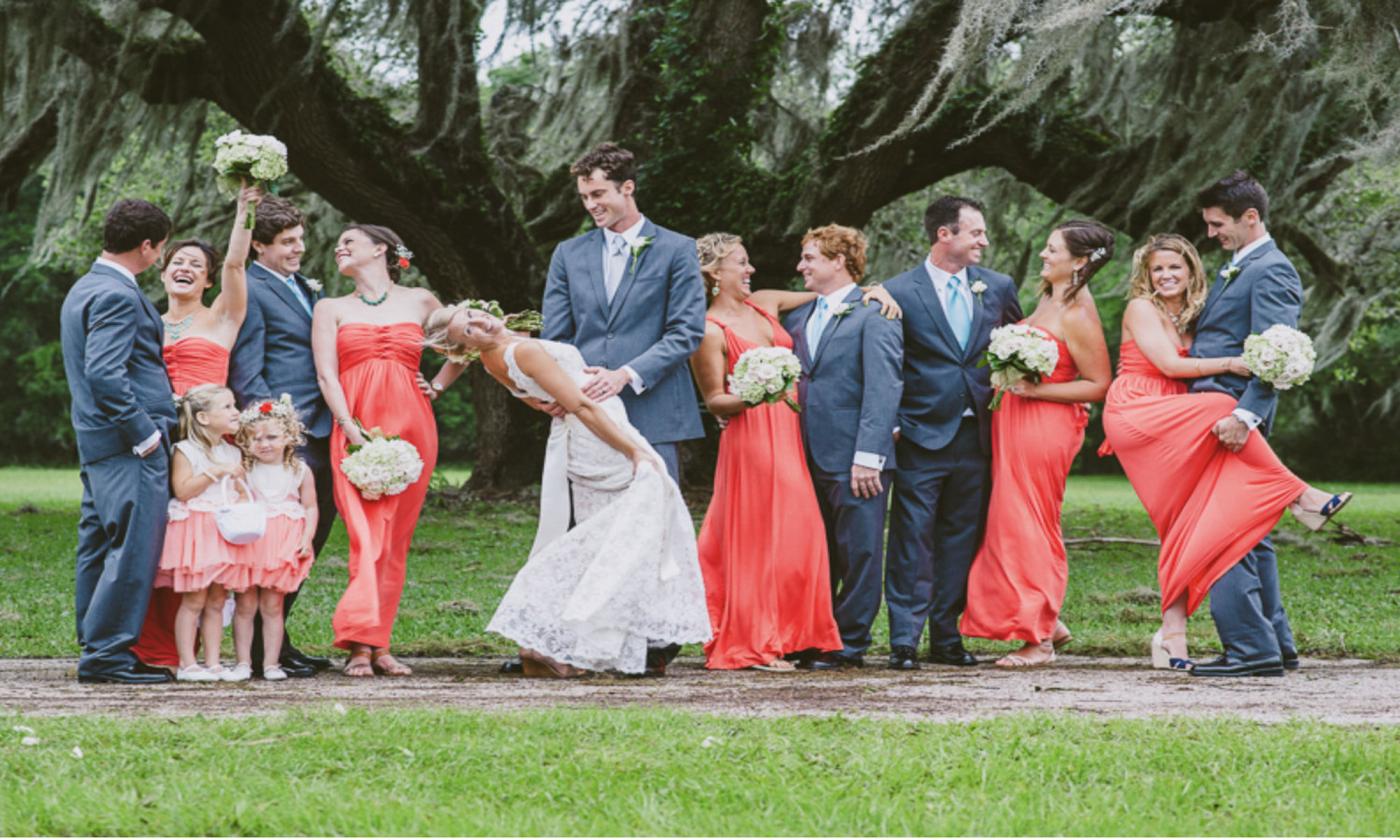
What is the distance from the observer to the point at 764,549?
671 cm

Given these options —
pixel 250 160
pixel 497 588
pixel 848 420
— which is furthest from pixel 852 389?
pixel 497 588

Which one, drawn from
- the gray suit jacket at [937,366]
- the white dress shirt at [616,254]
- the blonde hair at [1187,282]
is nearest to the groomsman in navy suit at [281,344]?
the white dress shirt at [616,254]

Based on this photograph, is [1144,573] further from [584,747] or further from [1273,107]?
[584,747]

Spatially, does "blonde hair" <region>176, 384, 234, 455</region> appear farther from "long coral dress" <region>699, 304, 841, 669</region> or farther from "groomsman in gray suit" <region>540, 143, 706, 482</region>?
"long coral dress" <region>699, 304, 841, 669</region>

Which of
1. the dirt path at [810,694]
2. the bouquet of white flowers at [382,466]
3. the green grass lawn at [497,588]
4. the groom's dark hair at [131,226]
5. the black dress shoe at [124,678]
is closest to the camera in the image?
the dirt path at [810,694]

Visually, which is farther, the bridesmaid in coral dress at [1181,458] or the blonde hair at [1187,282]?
the blonde hair at [1187,282]

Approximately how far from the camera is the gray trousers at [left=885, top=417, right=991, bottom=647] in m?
6.74

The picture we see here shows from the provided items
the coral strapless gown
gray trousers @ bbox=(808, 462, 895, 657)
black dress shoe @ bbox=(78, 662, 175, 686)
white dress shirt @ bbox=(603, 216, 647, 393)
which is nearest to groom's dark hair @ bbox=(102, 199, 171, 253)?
the coral strapless gown

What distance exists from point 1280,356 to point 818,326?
1.85 metres

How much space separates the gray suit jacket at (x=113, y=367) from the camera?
591cm

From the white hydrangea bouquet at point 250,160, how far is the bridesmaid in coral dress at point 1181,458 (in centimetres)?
335

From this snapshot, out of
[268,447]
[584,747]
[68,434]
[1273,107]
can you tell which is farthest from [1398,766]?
[68,434]

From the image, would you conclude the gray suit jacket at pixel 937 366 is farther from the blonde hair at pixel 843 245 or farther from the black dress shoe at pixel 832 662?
the black dress shoe at pixel 832 662

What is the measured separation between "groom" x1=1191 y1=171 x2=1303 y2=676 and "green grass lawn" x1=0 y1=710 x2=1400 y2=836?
60.3 inches
